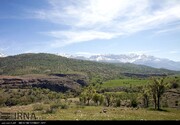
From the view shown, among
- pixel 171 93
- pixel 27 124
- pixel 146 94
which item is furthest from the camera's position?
pixel 171 93

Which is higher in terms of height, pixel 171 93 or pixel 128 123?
pixel 128 123

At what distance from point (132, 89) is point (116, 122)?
19099cm

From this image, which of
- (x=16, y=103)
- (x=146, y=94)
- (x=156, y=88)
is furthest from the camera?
(x=16, y=103)

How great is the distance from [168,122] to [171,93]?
150m

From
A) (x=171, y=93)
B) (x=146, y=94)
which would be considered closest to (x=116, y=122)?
(x=146, y=94)

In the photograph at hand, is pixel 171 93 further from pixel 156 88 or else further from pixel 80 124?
pixel 80 124

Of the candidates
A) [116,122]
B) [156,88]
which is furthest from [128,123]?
[156,88]

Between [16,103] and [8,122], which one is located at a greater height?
[8,122]

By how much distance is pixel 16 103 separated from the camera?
115000mm

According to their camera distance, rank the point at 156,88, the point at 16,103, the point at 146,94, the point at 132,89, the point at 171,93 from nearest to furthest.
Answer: the point at 156,88 → the point at 146,94 → the point at 16,103 → the point at 171,93 → the point at 132,89

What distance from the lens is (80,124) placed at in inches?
264

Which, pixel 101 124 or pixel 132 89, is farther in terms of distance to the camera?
pixel 132 89

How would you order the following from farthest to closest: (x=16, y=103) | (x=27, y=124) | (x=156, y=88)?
(x=16, y=103) < (x=156, y=88) < (x=27, y=124)

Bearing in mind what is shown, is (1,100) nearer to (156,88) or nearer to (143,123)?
(156,88)
